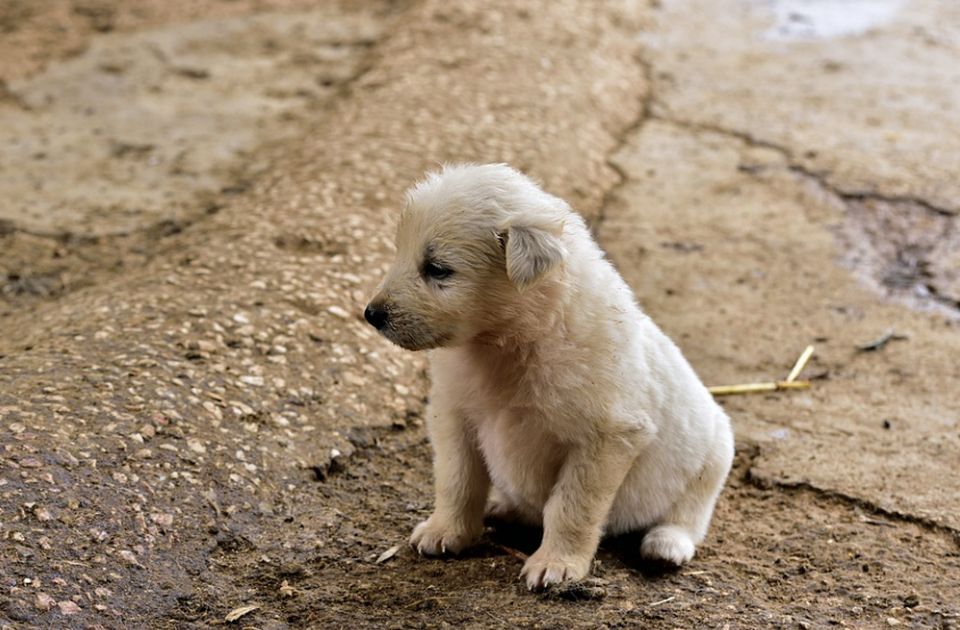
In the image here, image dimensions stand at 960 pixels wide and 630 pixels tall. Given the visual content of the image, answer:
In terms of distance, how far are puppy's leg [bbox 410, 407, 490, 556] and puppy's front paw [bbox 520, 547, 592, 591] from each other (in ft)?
1.07

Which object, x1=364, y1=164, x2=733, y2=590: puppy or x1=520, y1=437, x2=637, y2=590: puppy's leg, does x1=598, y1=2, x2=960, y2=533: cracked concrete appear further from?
x1=520, y1=437, x2=637, y2=590: puppy's leg

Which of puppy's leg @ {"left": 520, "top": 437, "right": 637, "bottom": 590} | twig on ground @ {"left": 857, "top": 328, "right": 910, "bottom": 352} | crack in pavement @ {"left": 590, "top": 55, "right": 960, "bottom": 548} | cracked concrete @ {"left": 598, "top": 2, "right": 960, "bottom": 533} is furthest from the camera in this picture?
twig on ground @ {"left": 857, "top": 328, "right": 910, "bottom": 352}

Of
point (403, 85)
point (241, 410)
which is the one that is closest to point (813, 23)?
point (403, 85)

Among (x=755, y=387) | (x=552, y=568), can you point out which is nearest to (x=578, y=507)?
(x=552, y=568)

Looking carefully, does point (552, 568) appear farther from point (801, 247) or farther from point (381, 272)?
point (801, 247)

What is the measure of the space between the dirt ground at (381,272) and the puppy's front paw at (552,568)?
5 cm

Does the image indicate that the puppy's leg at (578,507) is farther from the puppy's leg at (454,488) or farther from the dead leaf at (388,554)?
the dead leaf at (388,554)

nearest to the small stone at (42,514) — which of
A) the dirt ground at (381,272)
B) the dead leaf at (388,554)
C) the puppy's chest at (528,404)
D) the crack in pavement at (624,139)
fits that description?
the dirt ground at (381,272)

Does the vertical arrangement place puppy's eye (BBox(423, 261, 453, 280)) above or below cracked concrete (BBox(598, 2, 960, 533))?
above

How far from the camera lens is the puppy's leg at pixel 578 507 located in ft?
11.9

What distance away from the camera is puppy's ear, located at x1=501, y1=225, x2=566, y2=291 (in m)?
3.39

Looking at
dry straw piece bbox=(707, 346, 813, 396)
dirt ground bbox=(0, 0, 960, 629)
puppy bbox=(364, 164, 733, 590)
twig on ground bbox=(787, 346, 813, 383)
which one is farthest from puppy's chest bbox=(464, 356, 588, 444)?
twig on ground bbox=(787, 346, 813, 383)

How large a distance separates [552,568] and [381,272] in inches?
95.6

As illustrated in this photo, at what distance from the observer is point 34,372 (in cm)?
446
